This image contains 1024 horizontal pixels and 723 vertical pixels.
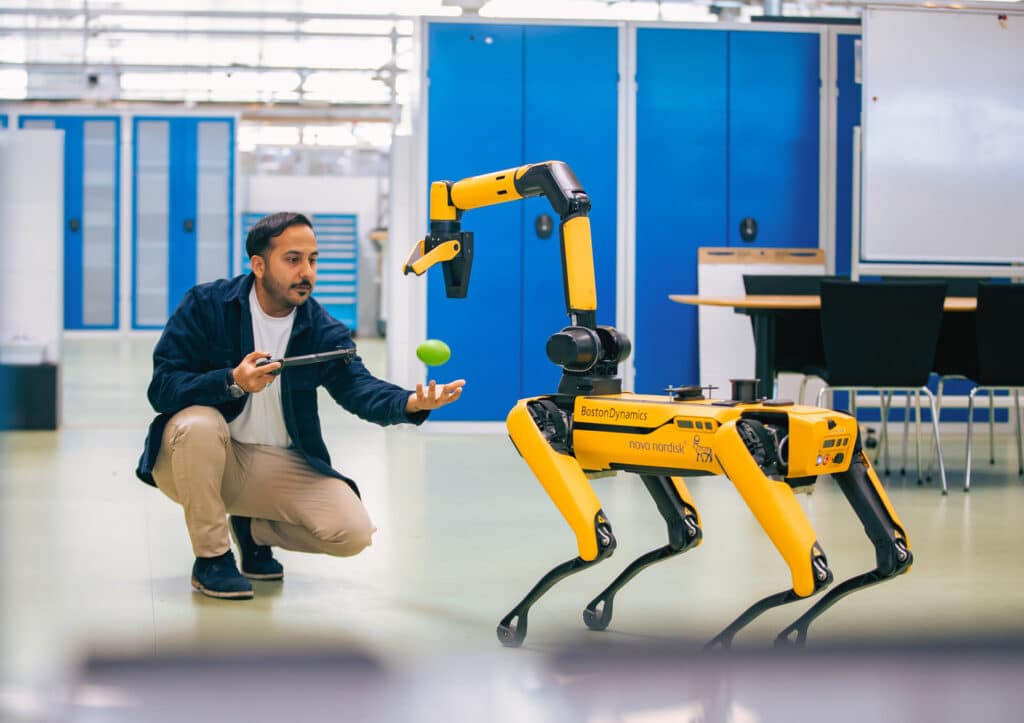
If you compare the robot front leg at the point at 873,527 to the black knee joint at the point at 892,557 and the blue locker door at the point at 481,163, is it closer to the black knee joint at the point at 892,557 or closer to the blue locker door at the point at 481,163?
the black knee joint at the point at 892,557

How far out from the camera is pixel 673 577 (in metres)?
3.17

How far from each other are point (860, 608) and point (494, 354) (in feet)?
12.7

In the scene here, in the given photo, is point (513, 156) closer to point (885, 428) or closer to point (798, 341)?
point (798, 341)

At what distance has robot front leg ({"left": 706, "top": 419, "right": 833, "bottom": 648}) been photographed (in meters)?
2.10

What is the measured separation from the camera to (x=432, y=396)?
2.54 meters

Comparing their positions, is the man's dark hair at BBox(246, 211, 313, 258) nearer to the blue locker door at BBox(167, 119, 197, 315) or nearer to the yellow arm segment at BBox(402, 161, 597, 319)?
the yellow arm segment at BBox(402, 161, 597, 319)

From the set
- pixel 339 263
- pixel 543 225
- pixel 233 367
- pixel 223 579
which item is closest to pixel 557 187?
pixel 233 367

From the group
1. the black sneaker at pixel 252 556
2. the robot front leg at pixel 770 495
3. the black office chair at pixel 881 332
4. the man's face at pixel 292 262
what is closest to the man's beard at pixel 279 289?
the man's face at pixel 292 262

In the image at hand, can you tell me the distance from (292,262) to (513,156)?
380 cm

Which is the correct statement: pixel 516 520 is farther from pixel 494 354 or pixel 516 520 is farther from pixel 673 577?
pixel 494 354

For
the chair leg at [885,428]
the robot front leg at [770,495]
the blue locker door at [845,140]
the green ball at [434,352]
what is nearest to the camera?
the robot front leg at [770,495]

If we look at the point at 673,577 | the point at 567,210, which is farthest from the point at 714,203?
the point at 567,210

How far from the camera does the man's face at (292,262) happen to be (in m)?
2.89

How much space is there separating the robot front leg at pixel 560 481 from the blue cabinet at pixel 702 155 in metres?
4.28
